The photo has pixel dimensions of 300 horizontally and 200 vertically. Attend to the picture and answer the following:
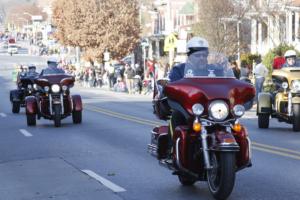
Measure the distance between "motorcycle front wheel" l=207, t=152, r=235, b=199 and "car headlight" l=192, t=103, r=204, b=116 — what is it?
0.49 metres

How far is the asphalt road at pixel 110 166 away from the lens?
9797 mm

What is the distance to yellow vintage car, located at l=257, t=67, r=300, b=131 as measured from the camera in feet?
57.9

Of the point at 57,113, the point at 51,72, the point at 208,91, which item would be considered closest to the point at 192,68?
the point at 208,91

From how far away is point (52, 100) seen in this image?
2058 centimetres

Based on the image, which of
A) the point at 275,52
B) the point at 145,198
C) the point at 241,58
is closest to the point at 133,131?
the point at 145,198

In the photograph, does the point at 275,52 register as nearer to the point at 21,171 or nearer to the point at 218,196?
the point at 21,171

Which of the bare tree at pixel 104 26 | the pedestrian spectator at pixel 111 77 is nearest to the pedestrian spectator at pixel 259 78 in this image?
the pedestrian spectator at pixel 111 77

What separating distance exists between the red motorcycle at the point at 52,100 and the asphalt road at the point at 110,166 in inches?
15.7

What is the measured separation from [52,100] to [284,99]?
614cm

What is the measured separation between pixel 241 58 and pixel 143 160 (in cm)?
3414

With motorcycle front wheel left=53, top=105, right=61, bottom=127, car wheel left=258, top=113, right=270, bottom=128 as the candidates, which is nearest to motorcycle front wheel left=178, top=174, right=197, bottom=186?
car wheel left=258, top=113, right=270, bottom=128

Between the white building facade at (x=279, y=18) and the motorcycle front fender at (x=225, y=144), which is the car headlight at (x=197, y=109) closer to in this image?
the motorcycle front fender at (x=225, y=144)

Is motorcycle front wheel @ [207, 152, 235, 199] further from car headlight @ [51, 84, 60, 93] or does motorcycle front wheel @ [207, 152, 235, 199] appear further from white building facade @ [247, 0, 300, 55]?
white building facade @ [247, 0, 300, 55]

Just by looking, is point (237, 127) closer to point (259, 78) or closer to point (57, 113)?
point (57, 113)
